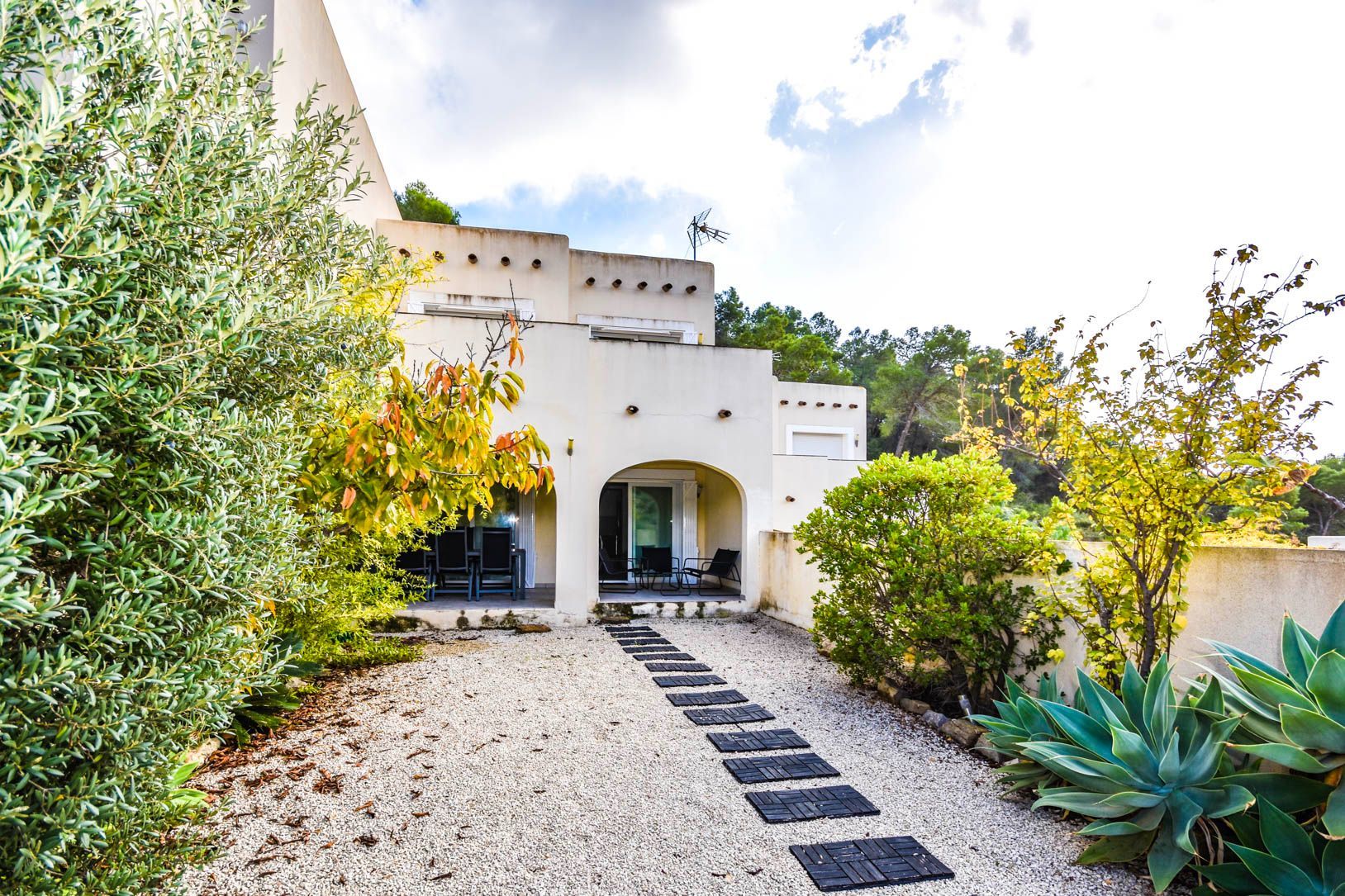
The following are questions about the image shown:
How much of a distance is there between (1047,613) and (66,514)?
5702 millimetres

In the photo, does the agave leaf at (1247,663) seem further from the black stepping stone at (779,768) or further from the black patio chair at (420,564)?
the black patio chair at (420,564)

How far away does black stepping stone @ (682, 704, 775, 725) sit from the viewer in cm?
591

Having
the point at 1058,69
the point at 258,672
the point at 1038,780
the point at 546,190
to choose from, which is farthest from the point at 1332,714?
the point at 546,190

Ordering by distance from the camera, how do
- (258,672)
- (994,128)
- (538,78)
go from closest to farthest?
(258,672) → (994,128) → (538,78)

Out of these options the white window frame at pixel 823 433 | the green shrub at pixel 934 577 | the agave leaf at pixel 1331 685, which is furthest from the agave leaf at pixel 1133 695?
the white window frame at pixel 823 433

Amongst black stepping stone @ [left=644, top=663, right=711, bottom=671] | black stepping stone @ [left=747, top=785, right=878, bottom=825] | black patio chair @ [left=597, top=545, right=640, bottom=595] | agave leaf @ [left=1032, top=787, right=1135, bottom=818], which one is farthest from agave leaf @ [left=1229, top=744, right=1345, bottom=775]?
black patio chair @ [left=597, top=545, right=640, bottom=595]

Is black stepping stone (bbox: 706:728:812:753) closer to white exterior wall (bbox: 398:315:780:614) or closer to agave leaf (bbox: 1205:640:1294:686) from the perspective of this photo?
agave leaf (bbox: 1205:640:1294:686)

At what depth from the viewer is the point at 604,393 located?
11445 mm

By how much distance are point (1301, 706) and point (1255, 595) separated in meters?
1.44

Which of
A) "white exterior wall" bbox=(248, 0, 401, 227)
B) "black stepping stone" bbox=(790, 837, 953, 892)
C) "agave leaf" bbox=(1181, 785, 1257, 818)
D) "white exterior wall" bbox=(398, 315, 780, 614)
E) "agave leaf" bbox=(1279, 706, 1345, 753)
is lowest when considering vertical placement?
"black stepping stone" bbox=(790, 837, 953, 892)

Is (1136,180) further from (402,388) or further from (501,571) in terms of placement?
(501,571)

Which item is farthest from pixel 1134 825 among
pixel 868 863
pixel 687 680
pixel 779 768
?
pixel 687 680

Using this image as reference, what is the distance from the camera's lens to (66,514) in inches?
66.4

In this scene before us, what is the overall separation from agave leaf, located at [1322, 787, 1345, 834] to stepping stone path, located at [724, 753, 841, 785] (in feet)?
8.61
